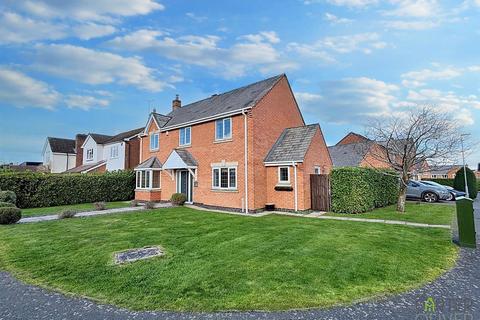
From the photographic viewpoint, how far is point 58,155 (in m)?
44.8

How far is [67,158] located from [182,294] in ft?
165

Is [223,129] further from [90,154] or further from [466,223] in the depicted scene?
[90,154]

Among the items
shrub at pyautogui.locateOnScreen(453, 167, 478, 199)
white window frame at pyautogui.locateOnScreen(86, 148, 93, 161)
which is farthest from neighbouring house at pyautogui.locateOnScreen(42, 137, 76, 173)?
shrub at pyautogui.locateOnScreen(453, 167, 478, 199)

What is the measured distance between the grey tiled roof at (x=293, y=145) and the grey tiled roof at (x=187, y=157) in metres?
6.08

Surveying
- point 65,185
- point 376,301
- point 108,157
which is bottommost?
point 376,301

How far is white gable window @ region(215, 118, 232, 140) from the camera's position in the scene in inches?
725

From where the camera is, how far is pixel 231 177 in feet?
→ 59.2

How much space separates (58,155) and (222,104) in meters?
38.4

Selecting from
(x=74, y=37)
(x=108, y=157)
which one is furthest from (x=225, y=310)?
(x=108, y=157)

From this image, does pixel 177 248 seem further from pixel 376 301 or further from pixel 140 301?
pixel 376 301

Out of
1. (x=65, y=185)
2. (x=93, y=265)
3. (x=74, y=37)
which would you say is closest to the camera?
(x=93, y=265)

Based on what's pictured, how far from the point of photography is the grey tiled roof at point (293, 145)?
1698 cm

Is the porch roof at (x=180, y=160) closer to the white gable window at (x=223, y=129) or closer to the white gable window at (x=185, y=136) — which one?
the white gable window at (x=185, y=136)

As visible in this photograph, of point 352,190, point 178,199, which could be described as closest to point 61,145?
point 178,199
